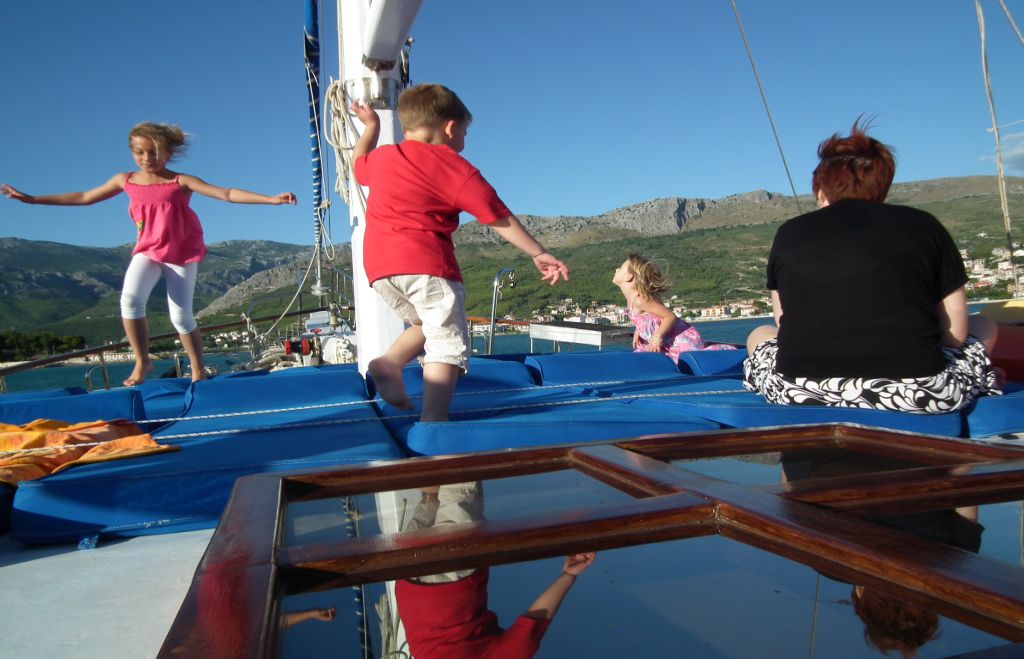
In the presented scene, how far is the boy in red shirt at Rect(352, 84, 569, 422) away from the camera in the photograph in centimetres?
231

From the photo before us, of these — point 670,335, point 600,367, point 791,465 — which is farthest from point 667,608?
point 670,335

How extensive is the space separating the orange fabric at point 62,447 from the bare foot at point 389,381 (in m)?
0.68

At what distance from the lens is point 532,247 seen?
2.40 m

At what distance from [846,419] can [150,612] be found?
1727 millimetres

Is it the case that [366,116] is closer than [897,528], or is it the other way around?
[897,528]

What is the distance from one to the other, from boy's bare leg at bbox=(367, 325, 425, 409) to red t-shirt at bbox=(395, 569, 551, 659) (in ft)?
5.99

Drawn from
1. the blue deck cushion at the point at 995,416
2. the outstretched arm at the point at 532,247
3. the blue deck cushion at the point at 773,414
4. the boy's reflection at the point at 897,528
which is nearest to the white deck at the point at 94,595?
the boy's reflection at the point at 897,528

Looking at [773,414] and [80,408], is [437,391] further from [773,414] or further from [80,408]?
[80,408]

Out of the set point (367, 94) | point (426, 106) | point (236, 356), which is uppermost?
Answer: point (367, 94)

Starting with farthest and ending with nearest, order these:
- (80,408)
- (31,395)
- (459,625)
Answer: (31,395) → (80,408) → (459,625)

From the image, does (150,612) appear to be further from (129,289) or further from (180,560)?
(129,289)

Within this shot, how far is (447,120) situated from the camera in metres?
2.42

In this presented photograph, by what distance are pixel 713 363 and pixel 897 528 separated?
3079 millimetres

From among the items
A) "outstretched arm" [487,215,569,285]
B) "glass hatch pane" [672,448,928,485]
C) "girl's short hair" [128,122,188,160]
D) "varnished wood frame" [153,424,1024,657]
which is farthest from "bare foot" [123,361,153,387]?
"glass hatch pane" [672,448,928,485]
